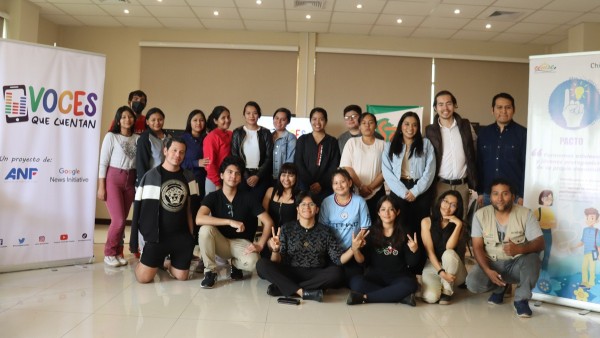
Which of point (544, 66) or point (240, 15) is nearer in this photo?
point (544, 66)

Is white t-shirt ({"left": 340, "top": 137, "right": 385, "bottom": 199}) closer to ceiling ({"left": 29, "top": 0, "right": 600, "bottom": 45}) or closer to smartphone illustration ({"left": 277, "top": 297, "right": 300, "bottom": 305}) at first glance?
smartphone illustration ({"left": 277, "top": 297, "right": 300, "bottom": 305})

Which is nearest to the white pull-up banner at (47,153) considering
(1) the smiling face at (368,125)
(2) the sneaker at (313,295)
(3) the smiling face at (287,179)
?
(3) the smiling face at (287,179)

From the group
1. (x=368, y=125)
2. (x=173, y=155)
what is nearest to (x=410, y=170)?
(x=368, y=125)

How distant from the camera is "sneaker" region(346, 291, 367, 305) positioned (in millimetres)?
3264

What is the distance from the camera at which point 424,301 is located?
3.42 metres

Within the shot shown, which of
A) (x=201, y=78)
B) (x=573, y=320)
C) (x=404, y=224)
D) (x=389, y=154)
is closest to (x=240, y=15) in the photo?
(x=201, y=78)

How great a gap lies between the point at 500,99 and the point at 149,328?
3.35 metres

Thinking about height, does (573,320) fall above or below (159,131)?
below

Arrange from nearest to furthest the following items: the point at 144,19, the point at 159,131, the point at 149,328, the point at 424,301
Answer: the point at 149,328
the point at 424,301
the point at 159,131
the point at 144,19

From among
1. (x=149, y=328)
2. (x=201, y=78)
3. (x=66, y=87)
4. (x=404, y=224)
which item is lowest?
(x=149, y=328)

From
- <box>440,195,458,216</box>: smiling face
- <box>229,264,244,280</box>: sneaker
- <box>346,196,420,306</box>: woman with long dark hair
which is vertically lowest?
<box>229,264,244,280</box>: sneaker

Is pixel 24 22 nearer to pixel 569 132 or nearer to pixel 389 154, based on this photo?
pixel 389 154

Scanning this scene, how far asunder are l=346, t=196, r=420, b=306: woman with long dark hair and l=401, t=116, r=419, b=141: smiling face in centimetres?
64

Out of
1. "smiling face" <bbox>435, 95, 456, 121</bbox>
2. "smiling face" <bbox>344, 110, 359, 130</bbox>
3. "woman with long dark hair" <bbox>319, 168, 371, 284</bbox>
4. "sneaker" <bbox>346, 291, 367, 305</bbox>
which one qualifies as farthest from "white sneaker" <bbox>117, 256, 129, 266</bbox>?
"smiling face" <bbox>435, 95, 456, 121</bbox>
